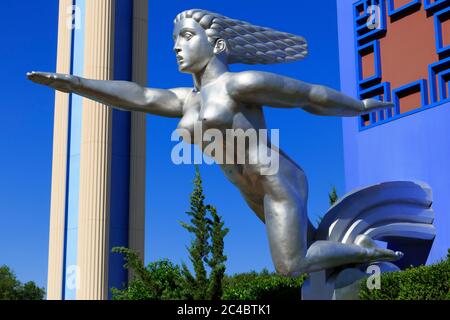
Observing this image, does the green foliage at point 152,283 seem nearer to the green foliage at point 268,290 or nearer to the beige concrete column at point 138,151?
the green foliage at point 268,290

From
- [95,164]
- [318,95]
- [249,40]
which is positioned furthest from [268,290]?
[95,164]

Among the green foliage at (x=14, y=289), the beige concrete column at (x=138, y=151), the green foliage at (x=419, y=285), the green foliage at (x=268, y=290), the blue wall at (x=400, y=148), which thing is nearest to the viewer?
the green foliage at (x=419, y=285)

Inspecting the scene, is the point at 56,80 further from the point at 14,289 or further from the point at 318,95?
the point at 14,289

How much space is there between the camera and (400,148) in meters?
8.32

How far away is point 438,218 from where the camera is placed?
7613 mm

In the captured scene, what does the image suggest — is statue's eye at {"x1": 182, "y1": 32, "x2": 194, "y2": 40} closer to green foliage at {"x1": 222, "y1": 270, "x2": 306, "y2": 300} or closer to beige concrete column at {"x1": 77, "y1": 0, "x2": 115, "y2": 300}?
green foliage at {"x1": 222, "y1": 270, "x2": 306, "y2": 300}

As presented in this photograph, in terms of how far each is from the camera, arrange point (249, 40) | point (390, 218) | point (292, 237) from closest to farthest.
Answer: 1. point (292, 237)
2. point (249, 40)
3. point (390, 218)

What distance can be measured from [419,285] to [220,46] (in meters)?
2.89

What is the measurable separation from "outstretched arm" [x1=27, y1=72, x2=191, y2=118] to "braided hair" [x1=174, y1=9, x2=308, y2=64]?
657 millimetres

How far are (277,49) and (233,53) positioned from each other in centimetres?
51

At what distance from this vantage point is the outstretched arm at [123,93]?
6.36 m

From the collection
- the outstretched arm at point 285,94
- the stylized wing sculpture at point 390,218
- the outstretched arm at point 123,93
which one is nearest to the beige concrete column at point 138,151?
the stylized wing sculpture at point 390,218
